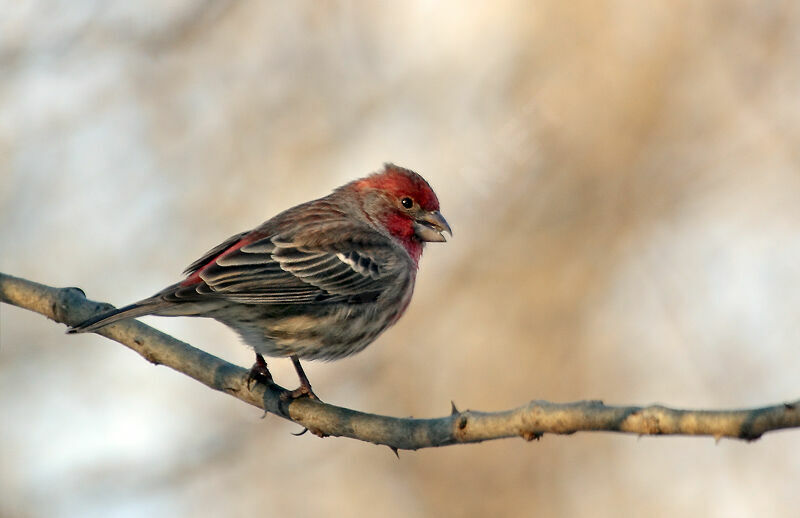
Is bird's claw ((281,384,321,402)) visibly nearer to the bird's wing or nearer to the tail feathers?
the bird's wing

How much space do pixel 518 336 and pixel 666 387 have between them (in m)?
1.33

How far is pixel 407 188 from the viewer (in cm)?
752

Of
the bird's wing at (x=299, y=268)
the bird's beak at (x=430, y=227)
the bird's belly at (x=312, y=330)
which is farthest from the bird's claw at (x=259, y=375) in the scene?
the bird's beak at (x=430, y=227)

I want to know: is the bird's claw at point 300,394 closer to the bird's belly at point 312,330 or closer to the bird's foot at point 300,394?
the bird's foot at point 300,394

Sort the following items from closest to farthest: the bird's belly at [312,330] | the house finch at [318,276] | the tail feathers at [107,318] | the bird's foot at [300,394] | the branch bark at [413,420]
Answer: the branch bark at [413,420] → the tail feathers at [107,318] → the bird's foot at [300,394] → the house finch at [318,276] → the bird's belly at [312,330]

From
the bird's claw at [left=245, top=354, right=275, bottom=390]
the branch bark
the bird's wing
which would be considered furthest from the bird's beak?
the branch bark

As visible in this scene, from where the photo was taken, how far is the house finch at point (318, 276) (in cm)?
606

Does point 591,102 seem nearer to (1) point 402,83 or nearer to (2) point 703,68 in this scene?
(2) point 703,68

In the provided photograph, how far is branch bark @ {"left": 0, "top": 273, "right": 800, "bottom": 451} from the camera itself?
3.55m

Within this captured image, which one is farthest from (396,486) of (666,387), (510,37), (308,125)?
(510,37)

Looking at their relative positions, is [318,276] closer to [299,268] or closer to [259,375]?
[299,268]

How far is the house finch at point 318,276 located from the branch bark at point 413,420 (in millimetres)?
165

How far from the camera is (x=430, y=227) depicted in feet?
24.5

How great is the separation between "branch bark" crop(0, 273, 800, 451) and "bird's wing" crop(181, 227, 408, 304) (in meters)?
0.48
